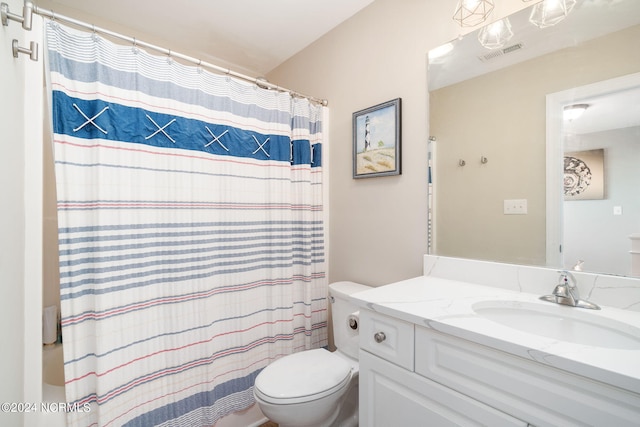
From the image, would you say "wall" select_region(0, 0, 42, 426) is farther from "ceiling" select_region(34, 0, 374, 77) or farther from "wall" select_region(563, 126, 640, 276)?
"wall" select_region(563, 126, 640, 276)

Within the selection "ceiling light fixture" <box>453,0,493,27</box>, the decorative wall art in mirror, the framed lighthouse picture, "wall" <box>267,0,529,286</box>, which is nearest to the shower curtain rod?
"wall" <box>267,0,529,286</box>

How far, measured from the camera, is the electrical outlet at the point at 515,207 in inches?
46.3

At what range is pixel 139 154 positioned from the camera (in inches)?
49.5

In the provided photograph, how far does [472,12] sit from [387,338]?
1447mm

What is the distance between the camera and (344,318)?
161 centimetres

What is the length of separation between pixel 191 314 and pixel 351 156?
132 cm

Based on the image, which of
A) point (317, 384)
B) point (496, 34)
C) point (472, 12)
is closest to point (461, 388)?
point (317, 384)

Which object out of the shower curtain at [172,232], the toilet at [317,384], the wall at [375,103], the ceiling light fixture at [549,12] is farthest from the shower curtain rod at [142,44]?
the toilet at [317,384]

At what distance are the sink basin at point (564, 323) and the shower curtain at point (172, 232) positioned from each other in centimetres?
112

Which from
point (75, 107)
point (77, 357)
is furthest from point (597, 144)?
point (77, 357)

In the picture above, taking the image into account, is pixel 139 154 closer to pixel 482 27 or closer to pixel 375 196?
pixel 375 196

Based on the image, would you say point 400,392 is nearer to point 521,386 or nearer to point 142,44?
point 521,386

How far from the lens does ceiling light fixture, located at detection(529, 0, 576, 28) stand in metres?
1.07

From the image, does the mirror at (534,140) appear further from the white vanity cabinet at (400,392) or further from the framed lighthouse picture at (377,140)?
the white vanity cabinet at (400,392)
